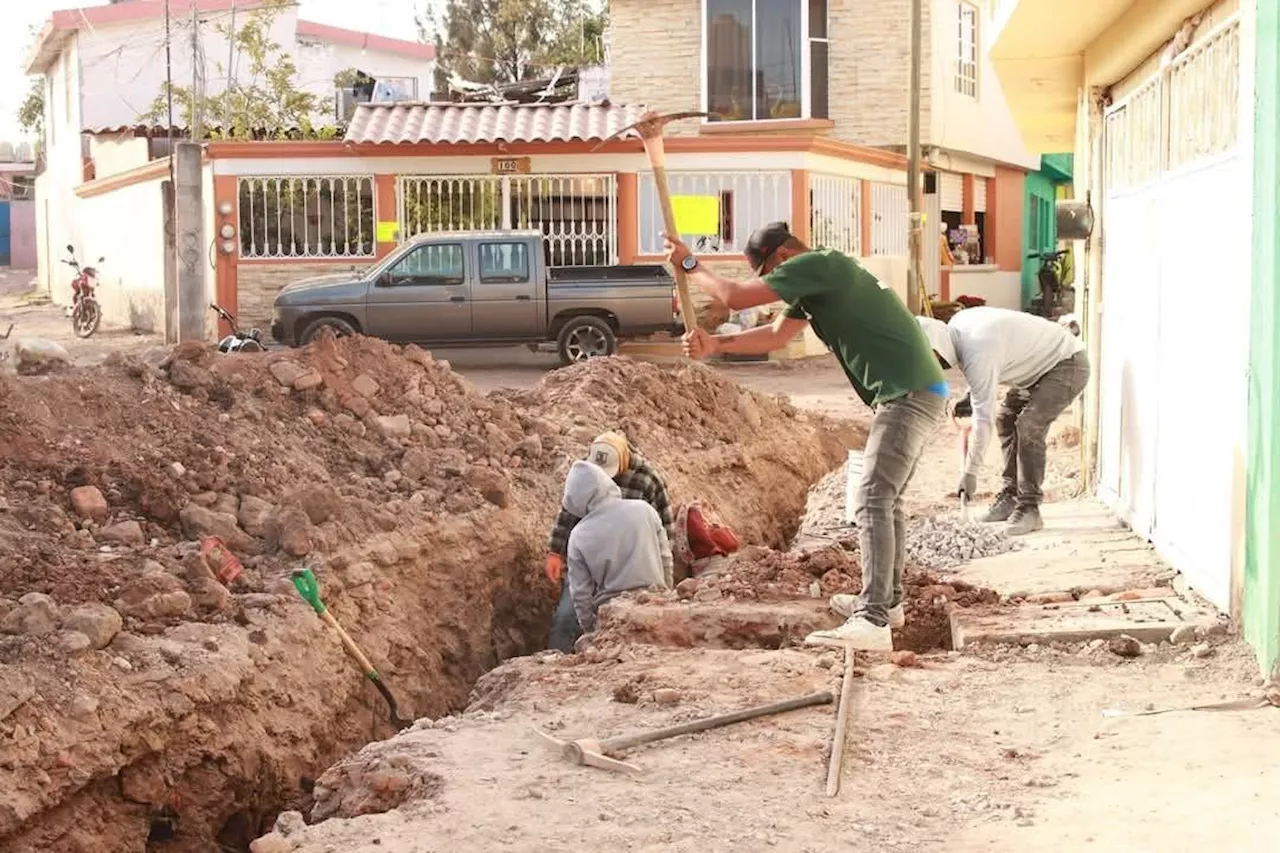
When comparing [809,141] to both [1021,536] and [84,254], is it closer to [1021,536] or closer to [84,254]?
[1021,536]

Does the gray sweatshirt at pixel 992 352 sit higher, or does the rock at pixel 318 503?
the gray sweatshirt at pixel 992 352

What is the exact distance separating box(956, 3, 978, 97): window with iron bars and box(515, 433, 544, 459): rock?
63.0 feet

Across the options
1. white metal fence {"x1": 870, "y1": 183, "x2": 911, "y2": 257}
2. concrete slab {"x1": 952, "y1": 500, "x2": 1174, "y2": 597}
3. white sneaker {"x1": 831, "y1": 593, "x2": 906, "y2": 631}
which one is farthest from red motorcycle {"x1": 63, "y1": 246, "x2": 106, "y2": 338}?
white sneaker {"x1": 831, "y1": 593, "x2": 906, "y2": 631}

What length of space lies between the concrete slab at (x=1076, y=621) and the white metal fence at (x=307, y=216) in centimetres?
1597

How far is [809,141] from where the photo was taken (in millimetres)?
21750

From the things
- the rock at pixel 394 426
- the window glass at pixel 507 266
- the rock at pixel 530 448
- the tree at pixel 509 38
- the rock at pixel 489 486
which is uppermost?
the tree at pixel 509 38

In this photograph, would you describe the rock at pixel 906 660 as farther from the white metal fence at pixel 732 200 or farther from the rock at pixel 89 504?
the white metal fence at pixel 732 200

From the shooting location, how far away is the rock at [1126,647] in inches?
259

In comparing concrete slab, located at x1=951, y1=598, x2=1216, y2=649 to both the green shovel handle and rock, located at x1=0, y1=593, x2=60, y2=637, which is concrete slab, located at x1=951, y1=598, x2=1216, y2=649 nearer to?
the green shovel handle

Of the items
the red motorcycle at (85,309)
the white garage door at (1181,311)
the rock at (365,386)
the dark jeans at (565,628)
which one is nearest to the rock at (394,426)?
the rock at (365,386)

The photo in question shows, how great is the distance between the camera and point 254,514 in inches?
338

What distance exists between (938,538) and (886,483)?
8.90ft

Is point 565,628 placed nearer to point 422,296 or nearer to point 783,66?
point 422,296

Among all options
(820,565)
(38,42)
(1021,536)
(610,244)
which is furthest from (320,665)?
(38,42)
